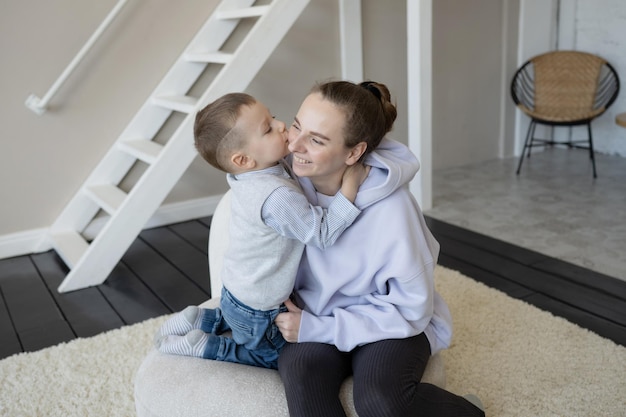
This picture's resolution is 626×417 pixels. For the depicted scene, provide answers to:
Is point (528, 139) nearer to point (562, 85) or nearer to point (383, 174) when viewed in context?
point (562, 85)

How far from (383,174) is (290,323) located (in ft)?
1.45

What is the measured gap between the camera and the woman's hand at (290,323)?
1617mm

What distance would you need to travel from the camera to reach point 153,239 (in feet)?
12.1

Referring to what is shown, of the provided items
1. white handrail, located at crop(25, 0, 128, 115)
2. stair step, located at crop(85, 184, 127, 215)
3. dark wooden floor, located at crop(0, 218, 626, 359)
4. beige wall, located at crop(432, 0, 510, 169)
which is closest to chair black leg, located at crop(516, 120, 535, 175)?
beige wall, located at crop(432, 0, 510, 169)

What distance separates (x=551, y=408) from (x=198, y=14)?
2850mm

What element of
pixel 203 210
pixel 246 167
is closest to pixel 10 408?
pixel 246 167

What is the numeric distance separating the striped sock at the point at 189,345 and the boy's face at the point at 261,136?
47cm

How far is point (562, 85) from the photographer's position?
4781 millimetres

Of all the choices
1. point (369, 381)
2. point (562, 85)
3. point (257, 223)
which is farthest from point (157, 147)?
point (562, 85)

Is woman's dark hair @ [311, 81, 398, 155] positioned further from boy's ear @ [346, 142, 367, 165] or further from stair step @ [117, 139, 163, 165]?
stair step @ [117, 139, 163, 165]

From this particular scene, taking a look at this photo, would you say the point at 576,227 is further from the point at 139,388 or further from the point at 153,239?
the point at 139,388

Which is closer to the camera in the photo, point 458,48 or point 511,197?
point 511,197

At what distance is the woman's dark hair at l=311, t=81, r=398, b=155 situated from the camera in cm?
153

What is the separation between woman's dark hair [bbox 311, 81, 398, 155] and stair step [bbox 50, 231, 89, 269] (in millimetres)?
2101
